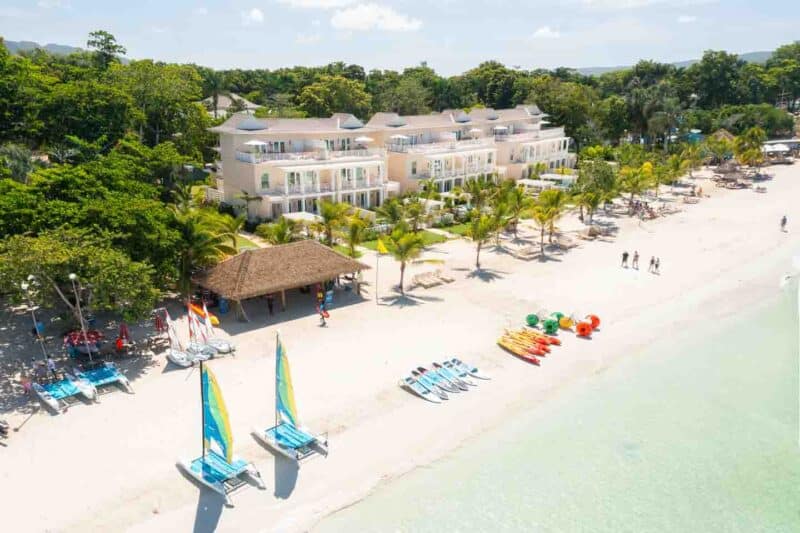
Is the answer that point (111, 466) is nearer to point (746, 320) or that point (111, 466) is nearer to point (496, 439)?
point (496, 439)

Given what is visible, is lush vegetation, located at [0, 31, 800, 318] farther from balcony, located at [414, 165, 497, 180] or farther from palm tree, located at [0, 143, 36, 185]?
balcony, located at [414, 165, 497, 180]

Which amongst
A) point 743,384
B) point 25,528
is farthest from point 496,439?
point 25,528

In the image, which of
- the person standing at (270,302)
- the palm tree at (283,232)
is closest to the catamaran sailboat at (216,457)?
the person standing at (270,302)

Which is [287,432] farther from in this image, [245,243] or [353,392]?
[245,243]

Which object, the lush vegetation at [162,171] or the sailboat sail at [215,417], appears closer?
the sailboat sail at [215,417]

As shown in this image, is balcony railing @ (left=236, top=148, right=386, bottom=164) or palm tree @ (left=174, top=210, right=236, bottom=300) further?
balcony railing @ (left=236, top=148, right=386, bottom=164)

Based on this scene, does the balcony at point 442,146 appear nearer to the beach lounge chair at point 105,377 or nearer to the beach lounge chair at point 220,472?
the beach lounge chair at point 105,377

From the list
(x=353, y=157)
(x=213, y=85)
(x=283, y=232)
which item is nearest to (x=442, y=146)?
(x=353, y=157)

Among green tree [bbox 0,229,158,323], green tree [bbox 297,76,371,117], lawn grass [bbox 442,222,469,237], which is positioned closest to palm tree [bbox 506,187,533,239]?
lawn grass [bbox 442,222,469,237]
